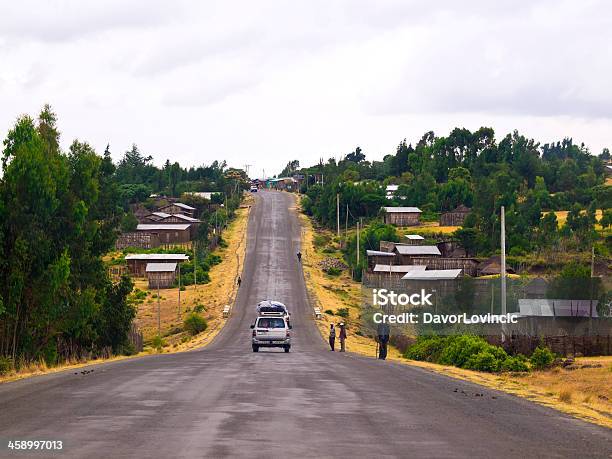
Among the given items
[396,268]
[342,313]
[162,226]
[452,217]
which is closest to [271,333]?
[342,313]

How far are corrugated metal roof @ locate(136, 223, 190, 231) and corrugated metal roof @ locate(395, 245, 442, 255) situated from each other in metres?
39.8

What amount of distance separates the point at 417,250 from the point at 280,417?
9529 cm

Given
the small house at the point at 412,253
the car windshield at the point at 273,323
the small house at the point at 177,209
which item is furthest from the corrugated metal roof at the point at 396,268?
the small house at the point at 177,209

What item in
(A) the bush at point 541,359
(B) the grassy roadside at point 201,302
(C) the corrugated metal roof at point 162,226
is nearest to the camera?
(A) the bush at point 541,359

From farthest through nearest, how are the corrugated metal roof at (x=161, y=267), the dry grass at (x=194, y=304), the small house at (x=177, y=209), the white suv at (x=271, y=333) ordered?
the small house at (x=177, y=209) < the corrugated metal roof at (x=161, y=267) < the dry grass at (x=194, y=304) < the white suv at (x=271, y=333)

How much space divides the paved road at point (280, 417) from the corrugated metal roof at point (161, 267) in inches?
2962

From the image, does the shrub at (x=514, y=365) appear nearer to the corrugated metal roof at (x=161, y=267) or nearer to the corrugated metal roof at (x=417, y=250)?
the corrugated metal roof at (x=161, y=267)

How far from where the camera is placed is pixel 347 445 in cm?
1303

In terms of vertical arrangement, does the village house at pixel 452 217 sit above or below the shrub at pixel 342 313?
above

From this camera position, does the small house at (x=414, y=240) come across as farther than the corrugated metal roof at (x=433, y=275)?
Yes

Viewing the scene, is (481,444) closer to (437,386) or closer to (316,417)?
(316,417)

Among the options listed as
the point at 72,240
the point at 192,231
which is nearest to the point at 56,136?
the point at 72,240

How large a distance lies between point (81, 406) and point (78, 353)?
31.3 metres

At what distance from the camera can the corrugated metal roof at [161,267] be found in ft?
338
